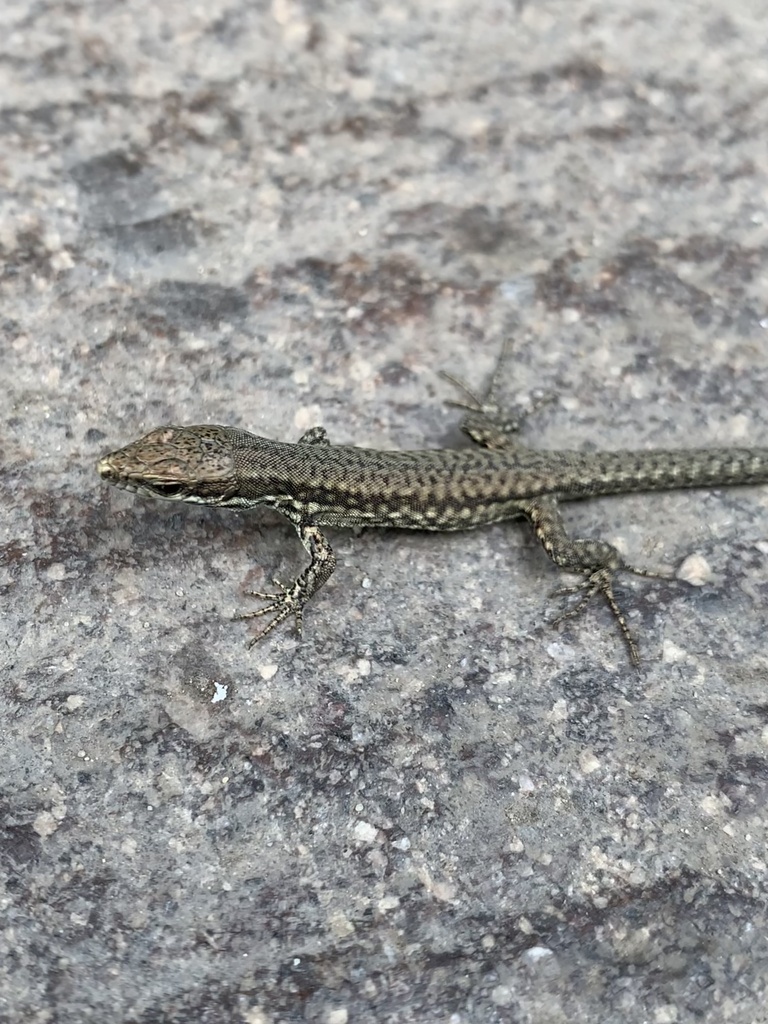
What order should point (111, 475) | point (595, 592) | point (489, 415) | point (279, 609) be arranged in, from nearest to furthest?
point (111, 475), point (279, 609), point (595, 592), point (489, 415)

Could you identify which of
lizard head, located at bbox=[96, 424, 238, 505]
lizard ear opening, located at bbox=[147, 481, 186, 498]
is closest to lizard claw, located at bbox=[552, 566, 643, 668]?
lizard head, located at bbox=[96, 424, 238, 505]

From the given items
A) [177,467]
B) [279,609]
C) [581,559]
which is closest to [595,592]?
[581,559]

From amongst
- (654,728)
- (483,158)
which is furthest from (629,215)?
(654,728)

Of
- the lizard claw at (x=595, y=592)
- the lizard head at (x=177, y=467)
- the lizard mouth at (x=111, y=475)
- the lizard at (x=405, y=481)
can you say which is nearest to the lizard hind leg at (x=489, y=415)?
the lizard at (x=405, y=481)

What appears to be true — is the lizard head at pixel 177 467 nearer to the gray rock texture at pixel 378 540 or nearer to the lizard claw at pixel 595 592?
the gray rock texture at pixel 378 540

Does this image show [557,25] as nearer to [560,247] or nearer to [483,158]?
[483,158]

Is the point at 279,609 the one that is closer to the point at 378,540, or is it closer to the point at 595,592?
the point at 378,540

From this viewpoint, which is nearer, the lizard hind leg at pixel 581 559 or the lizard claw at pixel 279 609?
the lizard claw at pixel 279 609
